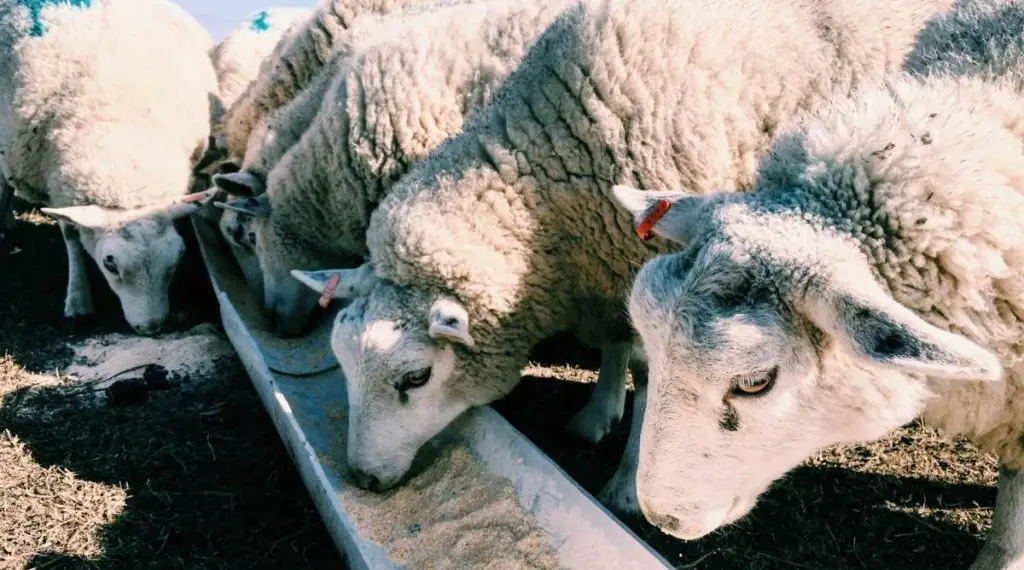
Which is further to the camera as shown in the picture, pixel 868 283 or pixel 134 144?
pixel 134 144

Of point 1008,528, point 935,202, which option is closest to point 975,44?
point 935,202

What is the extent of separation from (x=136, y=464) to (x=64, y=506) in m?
0.37

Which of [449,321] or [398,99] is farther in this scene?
[398,99]

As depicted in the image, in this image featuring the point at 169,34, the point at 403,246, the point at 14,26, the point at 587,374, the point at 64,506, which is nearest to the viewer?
the point at 403,246

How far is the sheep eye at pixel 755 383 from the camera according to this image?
1916mm

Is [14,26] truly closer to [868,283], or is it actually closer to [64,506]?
[64,506]

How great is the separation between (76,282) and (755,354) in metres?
4.84

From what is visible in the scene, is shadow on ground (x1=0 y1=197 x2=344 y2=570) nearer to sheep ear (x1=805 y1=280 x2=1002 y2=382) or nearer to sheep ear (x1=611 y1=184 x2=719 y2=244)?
sheep ear (x1=611 y1=184 x2=719 y2=244)

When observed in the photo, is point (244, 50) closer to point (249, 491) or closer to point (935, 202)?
point (249, 491)

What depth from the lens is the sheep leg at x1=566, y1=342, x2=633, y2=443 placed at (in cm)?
384

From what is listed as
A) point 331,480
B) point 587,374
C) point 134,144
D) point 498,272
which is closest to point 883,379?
point 498,272

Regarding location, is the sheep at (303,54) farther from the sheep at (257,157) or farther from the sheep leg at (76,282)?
the sheep leg at (76,282)

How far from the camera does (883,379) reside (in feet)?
6.32

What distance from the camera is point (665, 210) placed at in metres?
2.34
